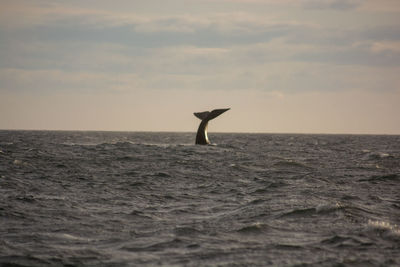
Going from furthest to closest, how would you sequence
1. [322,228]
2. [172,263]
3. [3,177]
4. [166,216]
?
[3,177] → [166,216] → [322,228] → [172,263]

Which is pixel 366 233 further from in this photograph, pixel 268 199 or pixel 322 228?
pixel 268 199

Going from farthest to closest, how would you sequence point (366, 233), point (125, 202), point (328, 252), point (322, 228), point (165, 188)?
point (165, 188) → point (125, 202) → point (322, 228) → point (366, 233) → point (328, 252)

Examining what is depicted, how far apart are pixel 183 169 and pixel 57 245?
1534 centimetres

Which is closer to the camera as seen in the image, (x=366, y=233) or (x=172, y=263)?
(x=172, y=263)

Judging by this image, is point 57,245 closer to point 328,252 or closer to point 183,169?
point 328,252

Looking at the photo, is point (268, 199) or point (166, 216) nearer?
point (166, 216)

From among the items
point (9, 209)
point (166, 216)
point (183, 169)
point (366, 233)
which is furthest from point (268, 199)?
point (183, 169)

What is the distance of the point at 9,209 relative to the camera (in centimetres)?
1178

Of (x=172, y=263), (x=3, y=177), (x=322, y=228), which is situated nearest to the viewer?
(x=172, y=263)

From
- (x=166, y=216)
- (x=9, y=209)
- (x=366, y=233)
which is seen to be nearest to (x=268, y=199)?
(x=166, y=216)

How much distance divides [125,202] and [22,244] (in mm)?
5166

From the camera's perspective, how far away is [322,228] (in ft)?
33.3

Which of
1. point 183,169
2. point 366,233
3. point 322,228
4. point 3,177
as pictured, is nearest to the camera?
point 366,233

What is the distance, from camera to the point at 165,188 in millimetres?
16828
